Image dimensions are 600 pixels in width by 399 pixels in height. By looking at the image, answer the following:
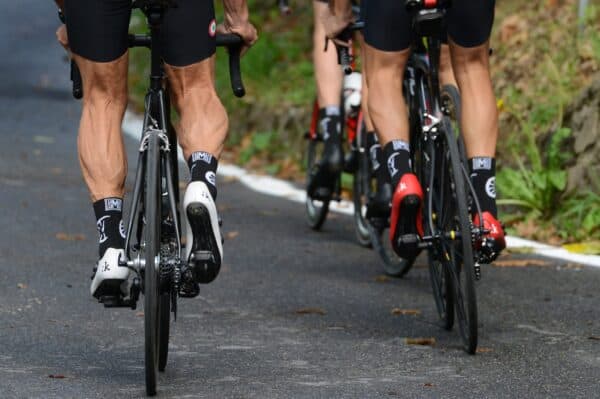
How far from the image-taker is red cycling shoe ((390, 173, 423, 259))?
5.94m

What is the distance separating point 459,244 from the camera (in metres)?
5.90

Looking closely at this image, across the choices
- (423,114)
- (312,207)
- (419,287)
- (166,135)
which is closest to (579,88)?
(312,207)

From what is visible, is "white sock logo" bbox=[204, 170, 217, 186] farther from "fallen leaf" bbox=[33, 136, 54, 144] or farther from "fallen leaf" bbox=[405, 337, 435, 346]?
"fallen leaf" bbox=[33, 136, 54, 144]

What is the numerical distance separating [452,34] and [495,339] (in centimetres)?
125

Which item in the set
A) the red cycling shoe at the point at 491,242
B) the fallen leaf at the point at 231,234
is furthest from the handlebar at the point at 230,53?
the fallen leaf at the point at 231,234

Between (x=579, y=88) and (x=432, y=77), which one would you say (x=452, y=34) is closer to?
(x=432, y=77)

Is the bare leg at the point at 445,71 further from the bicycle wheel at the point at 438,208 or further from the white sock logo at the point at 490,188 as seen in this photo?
the white sock logo at the point at 490,188

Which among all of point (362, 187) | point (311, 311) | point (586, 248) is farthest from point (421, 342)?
point (362, 187)

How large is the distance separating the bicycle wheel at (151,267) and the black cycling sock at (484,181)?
59.3 inches

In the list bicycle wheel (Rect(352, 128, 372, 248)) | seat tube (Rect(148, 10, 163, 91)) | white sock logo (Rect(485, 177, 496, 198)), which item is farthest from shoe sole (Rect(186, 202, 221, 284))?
bicycle wheel (Rect(352, 128, 372, 248))

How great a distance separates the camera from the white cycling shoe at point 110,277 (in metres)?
5.09

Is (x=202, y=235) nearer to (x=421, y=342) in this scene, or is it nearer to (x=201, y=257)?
(x=201, y=257)

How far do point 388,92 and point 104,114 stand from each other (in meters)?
1.42

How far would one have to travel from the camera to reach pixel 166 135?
5.17 metres
